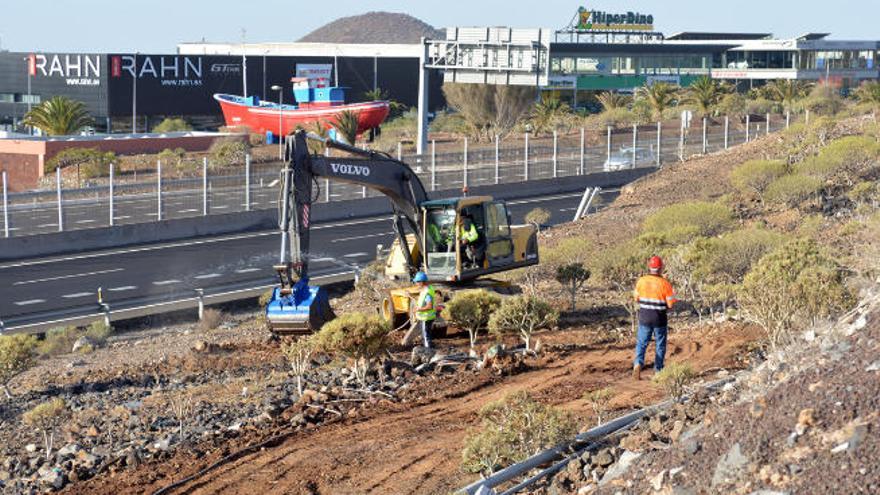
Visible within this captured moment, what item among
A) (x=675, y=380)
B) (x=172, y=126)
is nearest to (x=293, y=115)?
(x=172, y=126)

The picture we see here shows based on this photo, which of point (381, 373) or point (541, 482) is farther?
point (381, 373)

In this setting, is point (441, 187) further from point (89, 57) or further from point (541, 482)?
point (89, 57)

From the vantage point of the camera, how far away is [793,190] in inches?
1336

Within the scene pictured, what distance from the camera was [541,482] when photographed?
11.6 m

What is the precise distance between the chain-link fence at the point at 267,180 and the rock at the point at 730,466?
2022cm

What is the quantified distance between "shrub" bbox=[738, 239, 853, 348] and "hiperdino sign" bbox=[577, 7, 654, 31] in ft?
351

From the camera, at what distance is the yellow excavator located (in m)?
21.0

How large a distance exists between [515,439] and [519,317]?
28.2 ft

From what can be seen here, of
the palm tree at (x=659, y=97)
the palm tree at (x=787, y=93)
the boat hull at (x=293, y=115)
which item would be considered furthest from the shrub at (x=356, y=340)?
the palm tree at (x=787, y=93)

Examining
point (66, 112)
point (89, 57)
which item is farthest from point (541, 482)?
point (89, 57)

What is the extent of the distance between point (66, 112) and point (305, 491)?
2444 inches

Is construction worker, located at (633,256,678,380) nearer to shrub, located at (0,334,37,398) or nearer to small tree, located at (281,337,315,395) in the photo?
small tree, located at (281,337,315,395)

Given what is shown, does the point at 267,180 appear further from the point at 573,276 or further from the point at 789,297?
the point at 789,297

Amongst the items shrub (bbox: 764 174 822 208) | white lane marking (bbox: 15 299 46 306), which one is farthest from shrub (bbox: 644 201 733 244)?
white lane marking (bbox: 15 299 46 306)
